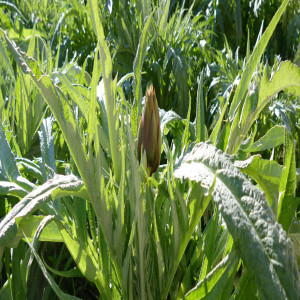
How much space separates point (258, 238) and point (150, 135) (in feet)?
0.81

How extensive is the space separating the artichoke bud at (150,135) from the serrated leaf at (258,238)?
164 millimetres

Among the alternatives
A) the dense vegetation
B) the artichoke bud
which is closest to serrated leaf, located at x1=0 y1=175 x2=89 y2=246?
the dense vegetation

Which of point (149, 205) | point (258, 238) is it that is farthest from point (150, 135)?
point (258, 238)

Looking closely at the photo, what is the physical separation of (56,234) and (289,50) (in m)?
1.66

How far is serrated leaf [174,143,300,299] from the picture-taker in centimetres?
41

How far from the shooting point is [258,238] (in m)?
0.43

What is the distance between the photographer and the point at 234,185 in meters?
0.48

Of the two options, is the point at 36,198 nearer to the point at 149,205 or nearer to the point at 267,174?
the point at 149,205

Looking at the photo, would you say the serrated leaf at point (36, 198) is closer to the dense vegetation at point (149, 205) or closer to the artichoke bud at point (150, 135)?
the dense vegetation at point (149, 205)

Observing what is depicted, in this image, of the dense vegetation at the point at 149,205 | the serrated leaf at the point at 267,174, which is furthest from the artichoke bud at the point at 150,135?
the serrated leaf at the point at 267,174

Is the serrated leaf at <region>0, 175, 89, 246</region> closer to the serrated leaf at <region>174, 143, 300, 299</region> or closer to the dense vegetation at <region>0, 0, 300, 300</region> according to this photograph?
the dense vegetation at <region>0, 0, 300, 300</region>

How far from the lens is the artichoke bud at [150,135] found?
2.06 feet

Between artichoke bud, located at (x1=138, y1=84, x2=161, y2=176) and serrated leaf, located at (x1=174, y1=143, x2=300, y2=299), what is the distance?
0.16 metres

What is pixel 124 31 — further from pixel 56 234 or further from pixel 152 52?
pixel 56 234
